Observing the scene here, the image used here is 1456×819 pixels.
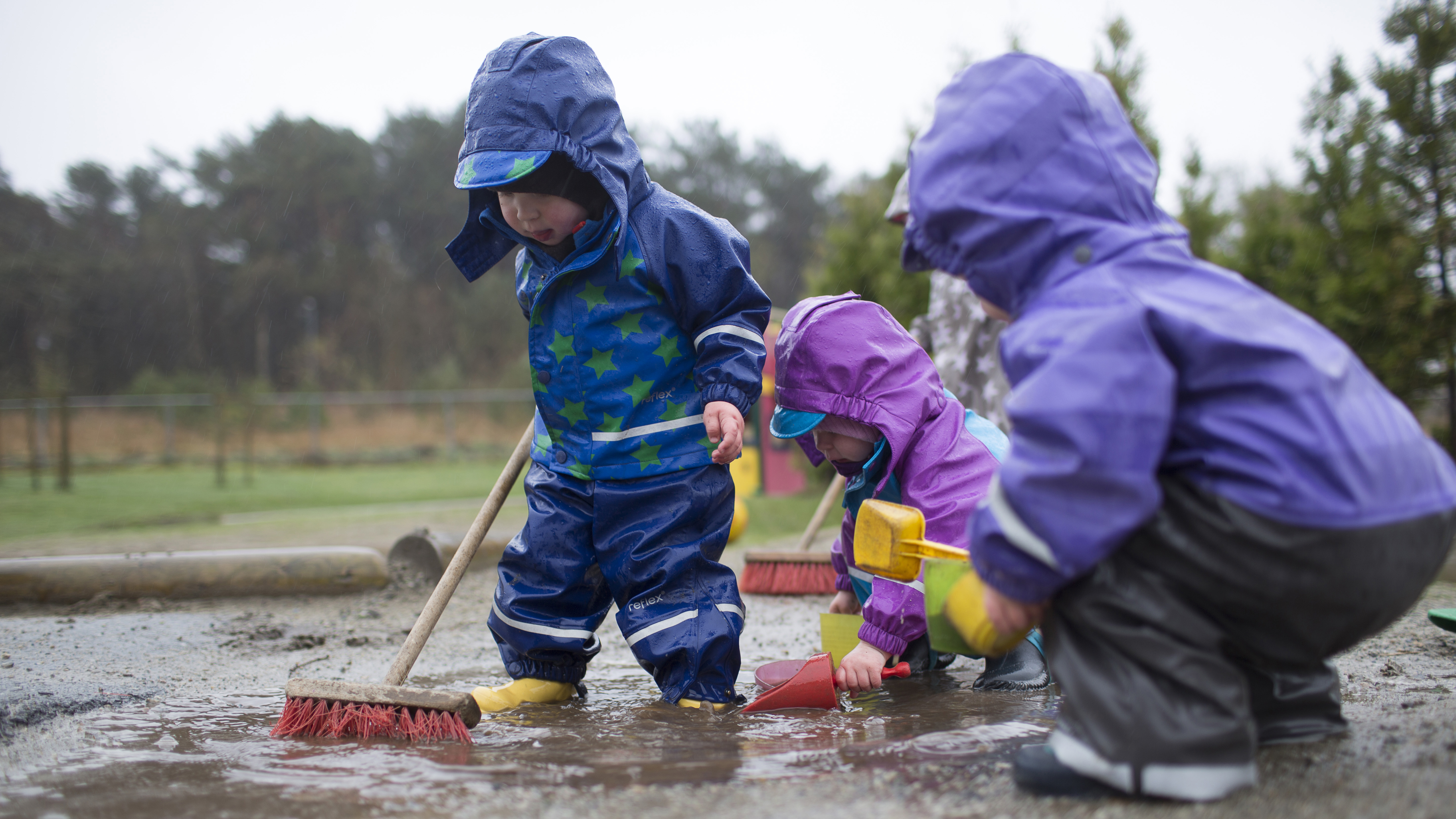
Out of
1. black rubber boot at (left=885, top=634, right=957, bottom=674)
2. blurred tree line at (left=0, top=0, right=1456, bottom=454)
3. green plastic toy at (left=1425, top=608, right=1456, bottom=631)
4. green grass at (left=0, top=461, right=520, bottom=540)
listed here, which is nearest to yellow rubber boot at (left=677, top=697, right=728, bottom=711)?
black rubber boot at (left=885, top=634, right=957, bottom=674)

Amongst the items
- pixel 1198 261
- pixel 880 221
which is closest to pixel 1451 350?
pixel 880 221

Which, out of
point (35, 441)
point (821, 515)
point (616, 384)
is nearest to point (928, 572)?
point (616, 384)

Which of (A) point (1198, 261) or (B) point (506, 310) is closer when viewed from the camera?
(A) point (1198, 261)

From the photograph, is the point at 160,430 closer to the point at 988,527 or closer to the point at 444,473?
the point at 444,473

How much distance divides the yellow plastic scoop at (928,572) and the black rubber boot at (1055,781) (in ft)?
0.60

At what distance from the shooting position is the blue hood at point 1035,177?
160 cm

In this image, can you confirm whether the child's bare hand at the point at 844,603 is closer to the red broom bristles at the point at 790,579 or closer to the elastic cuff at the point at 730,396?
the elastic cuff at the point at 730,396

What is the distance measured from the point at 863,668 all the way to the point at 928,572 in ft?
1.98

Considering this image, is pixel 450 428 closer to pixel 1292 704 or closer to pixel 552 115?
pixel 552 115

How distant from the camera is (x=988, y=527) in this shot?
1468 millimetres

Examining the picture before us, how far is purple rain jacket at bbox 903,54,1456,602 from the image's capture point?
1379 millimetres

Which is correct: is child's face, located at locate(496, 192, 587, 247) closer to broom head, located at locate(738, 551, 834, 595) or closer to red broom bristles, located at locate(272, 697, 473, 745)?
red broom bristles, located at locate(272, 697, 473, 745)

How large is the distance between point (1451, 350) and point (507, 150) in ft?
23.7

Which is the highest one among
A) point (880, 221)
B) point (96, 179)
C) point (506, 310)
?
point (96, 179)
